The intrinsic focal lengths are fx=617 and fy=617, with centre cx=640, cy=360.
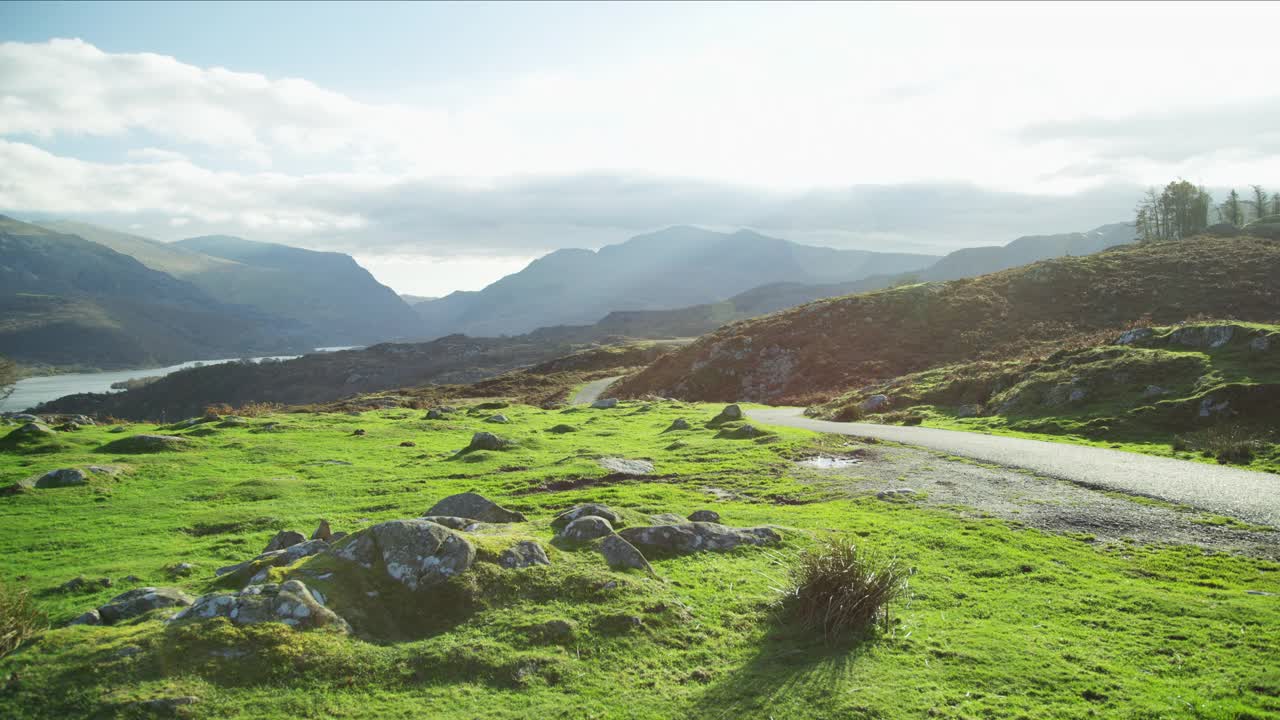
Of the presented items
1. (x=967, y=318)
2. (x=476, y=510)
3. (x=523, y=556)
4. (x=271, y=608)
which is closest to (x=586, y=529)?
(x=523, y=556)

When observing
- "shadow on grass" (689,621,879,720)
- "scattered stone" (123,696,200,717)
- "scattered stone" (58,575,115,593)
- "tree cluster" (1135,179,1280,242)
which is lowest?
"shadow on grass" (689,621,879,720)

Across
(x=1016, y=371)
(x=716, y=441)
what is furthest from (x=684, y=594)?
(x=1016, y=371)

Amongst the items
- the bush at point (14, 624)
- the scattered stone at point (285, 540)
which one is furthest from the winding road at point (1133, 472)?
the bush at point (14, 624)

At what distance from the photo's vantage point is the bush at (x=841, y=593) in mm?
11414

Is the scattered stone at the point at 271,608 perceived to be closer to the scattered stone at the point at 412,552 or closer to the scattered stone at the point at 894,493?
the scattered stone at the point at 412,552

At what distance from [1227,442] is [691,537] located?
1105 inches

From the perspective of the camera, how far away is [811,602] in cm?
1175

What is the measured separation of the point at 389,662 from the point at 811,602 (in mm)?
7494

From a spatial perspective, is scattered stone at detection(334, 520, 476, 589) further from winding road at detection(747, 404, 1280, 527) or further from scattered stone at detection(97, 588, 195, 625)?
winding road at detection(747, 404, 1280, 527)

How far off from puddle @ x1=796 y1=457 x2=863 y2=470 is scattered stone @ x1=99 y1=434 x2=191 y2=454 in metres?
32.3

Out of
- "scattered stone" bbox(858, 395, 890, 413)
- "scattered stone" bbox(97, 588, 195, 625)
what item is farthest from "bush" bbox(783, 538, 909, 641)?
"scattered stone" bbox(858, 395, 890, 413)

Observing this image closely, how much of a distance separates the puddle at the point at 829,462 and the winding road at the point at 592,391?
51541 mm

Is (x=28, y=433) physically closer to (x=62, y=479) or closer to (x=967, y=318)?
(x=62, y=479)

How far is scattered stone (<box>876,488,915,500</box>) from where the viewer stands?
76.9ft
